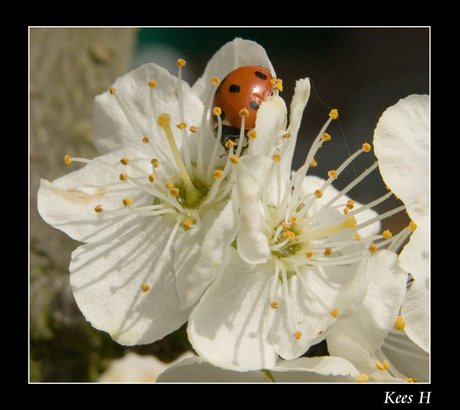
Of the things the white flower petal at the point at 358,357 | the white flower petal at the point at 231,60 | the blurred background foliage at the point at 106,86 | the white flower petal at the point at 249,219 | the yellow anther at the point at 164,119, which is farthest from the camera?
the blurred background foliage at the point at 106,86

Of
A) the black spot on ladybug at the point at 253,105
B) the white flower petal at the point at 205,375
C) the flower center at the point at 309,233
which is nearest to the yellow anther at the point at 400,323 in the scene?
the flower center at the point at 309,233

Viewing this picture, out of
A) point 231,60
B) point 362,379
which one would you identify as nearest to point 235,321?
point 362,379

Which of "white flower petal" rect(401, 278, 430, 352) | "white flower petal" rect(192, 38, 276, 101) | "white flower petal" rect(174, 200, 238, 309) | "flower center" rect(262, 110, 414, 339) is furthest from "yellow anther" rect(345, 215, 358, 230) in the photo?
"white flower petal" rect(192, 38, 276, 101)

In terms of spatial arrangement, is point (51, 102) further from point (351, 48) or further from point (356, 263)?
point (356, 263)

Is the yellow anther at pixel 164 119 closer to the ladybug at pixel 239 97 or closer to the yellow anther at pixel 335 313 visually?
the ladybug at pixel 239 97

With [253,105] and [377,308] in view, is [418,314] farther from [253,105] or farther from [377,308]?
[253,105]

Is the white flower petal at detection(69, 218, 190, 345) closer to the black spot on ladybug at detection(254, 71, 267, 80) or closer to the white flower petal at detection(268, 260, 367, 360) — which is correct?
the white flower petal at detection(268, 260, 367, 360)
